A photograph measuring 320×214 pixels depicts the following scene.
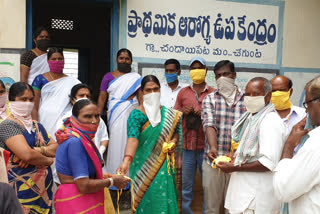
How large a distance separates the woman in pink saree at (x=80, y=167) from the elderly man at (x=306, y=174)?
128 cm

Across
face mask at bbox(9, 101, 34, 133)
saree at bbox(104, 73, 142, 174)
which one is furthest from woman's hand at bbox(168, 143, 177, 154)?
saree at bbox(104, 73, 142, 174)

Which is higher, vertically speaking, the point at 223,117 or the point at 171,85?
the point at 171,85

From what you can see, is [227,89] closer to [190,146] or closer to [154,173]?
[190,146]

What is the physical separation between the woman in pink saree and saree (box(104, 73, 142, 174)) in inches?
86.9

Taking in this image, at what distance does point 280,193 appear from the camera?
2314 mm

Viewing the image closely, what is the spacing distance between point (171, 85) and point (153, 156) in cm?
179

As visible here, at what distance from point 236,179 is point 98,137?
6.51 feet

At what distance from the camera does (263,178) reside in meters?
2.98

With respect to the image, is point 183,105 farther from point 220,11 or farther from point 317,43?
point 317,43

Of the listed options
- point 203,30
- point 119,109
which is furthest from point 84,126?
point 203,30

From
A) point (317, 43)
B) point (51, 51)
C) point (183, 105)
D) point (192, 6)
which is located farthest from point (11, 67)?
point (317, 43)

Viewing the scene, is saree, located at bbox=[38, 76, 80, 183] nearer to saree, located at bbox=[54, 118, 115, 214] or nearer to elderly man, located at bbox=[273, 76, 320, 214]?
saree, located at bbox=[54, 118, 115, 214]

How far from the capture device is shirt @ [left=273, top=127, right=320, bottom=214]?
2131 mm

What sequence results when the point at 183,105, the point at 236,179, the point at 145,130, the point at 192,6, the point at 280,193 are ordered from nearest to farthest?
the point at 280,193
the point at 236,179
the point at 145,130
the point at 183,105
the point at 192,6
